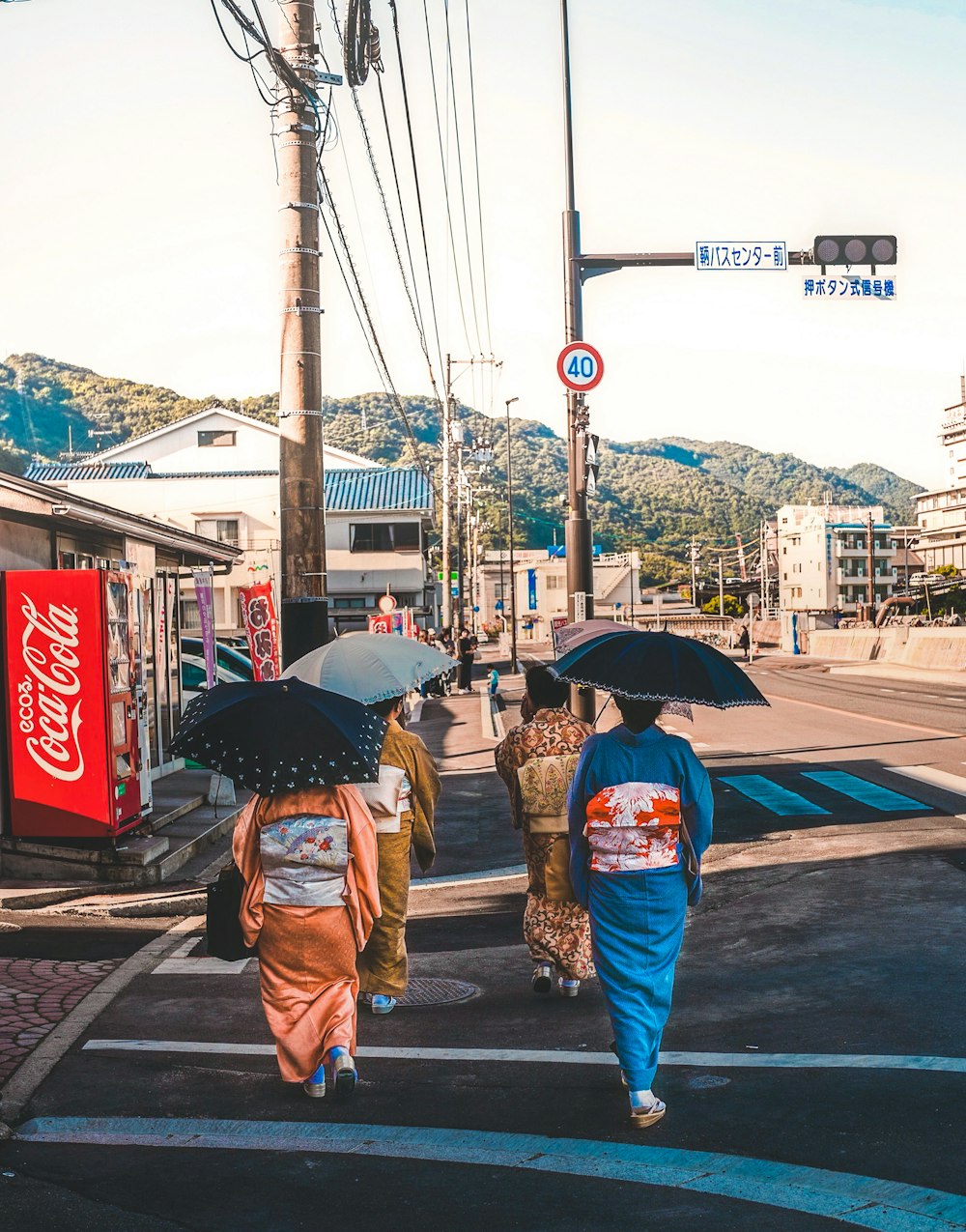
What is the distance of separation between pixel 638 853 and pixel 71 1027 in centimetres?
322

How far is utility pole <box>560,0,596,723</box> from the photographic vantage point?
1502cm

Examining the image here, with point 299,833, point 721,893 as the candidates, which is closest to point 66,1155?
point 299,833

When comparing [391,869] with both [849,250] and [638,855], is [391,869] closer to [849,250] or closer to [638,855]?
[638,855]

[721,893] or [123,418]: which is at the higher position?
[123,418]

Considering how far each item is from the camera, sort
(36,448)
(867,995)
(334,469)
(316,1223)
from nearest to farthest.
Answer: (316,1223)
(867,995)
(334,469)
(36,448)

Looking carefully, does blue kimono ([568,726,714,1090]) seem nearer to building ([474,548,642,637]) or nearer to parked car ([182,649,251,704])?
parked car ([182,649,251,704])

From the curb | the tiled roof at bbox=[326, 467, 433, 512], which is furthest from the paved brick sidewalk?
the tiled roof at bbox=[326, 467, 433, 512]

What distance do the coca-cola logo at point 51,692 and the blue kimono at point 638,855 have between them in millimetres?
6678

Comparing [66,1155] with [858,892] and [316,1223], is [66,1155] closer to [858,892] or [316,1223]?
[316,1223]

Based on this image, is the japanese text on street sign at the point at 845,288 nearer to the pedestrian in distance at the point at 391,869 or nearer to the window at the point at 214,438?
the pedestrian in distance at the point at 391,869

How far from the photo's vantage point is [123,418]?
10756cm

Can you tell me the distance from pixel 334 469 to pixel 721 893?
44.0m

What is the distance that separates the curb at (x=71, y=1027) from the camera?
5281mm

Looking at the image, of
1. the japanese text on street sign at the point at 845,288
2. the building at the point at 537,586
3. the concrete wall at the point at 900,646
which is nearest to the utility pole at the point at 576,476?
the japanese text on street sign at the point at 845,288
